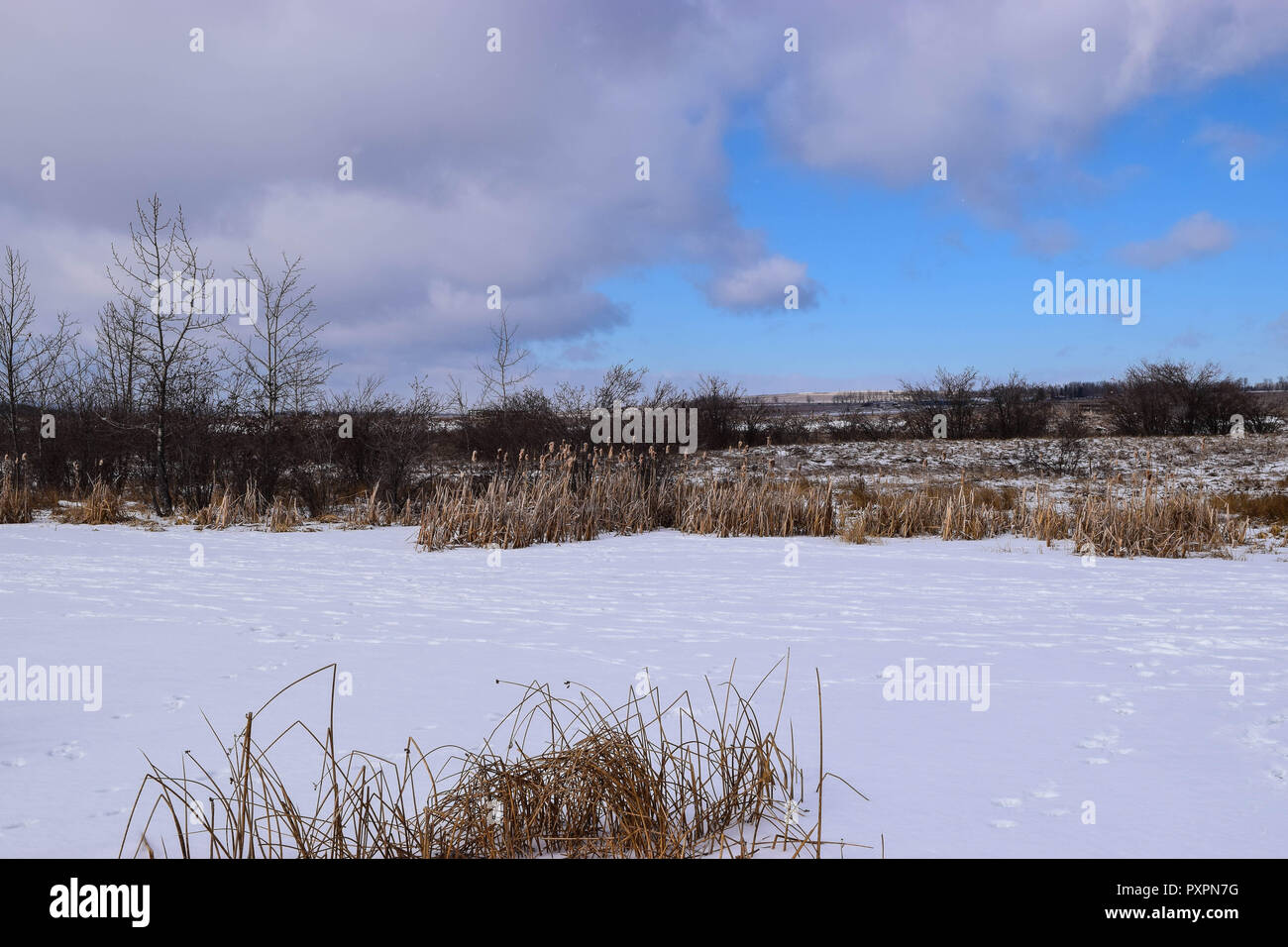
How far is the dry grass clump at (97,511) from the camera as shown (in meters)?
11.1

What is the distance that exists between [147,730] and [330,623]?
6.44 feet

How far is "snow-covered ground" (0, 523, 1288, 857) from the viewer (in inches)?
102

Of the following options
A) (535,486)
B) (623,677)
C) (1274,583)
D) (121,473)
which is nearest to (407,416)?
(535,486)

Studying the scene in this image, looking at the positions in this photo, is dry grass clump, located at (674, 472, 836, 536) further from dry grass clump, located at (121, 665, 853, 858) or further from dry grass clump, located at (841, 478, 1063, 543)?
dry grass clump, located at (121, 665, 853, 858)

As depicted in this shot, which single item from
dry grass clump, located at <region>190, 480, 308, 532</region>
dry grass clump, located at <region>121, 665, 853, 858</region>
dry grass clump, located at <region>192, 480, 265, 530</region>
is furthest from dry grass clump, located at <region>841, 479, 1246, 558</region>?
dry grass clump, located at <region>192, 480, 265, 530</region>

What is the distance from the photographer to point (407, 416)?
12.2m

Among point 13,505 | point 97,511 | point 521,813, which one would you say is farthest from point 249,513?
point 521,813

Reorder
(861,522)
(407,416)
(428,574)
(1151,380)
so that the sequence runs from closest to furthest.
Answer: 1. (428,574)
2. (861,522)
3. (407,416)
4. (1151,380)

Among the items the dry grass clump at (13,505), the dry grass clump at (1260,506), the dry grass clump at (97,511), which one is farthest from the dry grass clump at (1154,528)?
the dry grass clump at (13,505)

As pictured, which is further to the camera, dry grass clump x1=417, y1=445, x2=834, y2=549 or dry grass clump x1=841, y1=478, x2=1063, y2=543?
dry grass clump x1=841, y1=478, x2=1063, y2=543

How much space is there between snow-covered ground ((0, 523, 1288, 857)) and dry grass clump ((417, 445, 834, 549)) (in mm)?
954

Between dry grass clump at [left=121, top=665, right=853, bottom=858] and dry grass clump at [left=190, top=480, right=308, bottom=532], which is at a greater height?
dry grass clump at [left=190, top=480, right=308, bottom=532]

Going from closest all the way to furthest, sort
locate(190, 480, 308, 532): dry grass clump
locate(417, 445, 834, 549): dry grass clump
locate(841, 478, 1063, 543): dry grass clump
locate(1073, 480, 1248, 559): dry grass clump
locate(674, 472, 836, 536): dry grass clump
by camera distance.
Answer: locate(1073, 480, 1248, 559): dry grass clump < locate(417, 445, 834, 549): dry grass clump < locate(841, 478, 1063, 543): dry grass clump < locate(674, 472, 836, 536): dry grass clump < locate(190, 480, 308, 532): dry grass clump

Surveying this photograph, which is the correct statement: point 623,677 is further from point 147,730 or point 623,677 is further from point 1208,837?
point 1208,837
